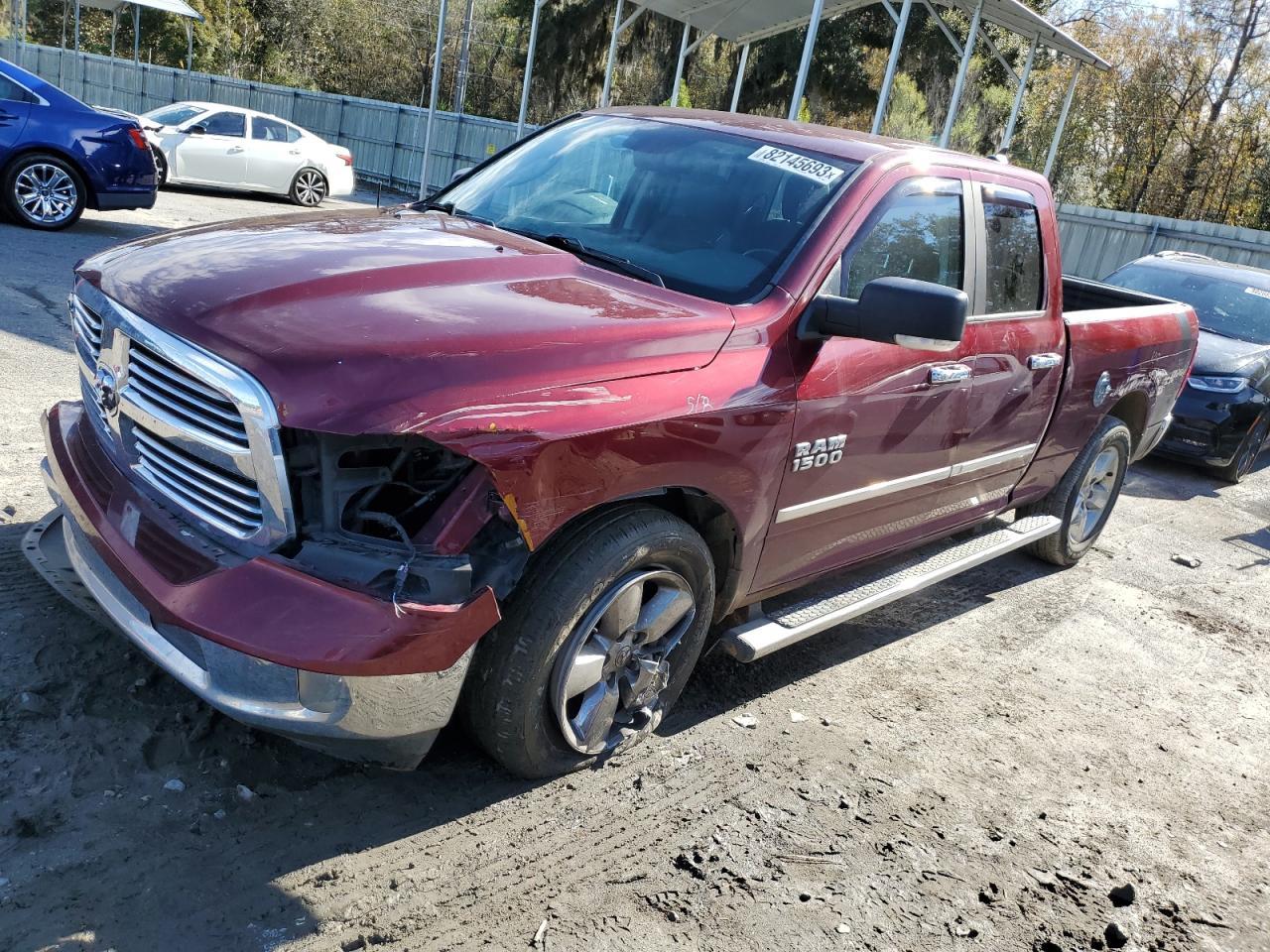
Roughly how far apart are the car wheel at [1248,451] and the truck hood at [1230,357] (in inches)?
16.8

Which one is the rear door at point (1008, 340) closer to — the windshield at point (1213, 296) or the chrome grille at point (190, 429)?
the chrome grille at point (190, 429)

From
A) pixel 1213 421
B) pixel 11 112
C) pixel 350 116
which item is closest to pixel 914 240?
pixel 1213 421

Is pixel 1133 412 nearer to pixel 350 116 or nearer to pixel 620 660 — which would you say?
pixel 620 660

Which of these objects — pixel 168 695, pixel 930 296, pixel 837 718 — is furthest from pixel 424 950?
pixel 930 296

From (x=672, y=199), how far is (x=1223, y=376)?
682cm

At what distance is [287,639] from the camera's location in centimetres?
238

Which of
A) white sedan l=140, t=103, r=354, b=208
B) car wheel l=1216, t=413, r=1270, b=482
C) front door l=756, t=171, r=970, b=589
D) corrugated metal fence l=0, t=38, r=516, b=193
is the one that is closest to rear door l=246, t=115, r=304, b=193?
white sedan l=140, t=103, r=354, b=208

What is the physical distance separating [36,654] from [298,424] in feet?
5.23

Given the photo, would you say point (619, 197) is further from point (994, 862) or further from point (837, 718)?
point (994, 862)

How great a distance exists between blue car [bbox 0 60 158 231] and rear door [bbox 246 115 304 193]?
650 centimetres

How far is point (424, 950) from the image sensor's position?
250 centimetres

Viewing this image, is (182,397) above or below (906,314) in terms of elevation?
below

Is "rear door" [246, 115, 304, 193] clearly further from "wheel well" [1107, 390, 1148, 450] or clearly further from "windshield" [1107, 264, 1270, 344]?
"wheel well" [1107, 390, 1148, 450]

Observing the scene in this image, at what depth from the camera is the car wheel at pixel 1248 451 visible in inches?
345
